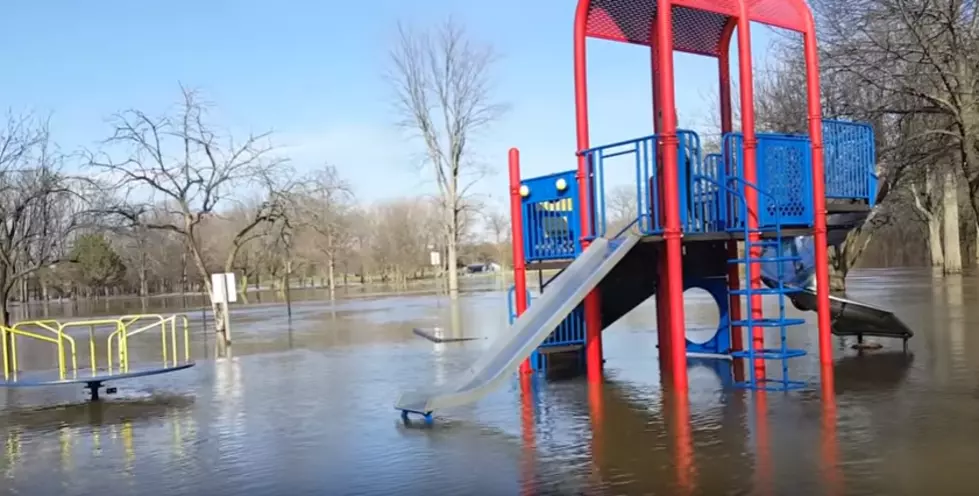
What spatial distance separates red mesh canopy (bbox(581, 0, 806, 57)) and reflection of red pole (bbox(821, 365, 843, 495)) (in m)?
5.06

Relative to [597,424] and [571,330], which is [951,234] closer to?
[571,330]

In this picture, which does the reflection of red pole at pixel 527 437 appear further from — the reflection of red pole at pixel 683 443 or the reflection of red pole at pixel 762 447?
the reflection of red pole at pixel 762 447

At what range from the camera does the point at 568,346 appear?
14406 millimetres

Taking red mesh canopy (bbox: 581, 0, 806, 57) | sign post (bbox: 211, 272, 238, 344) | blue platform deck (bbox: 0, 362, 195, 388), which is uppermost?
red mesh canopy (bbox: 581, 0, 806, 57)

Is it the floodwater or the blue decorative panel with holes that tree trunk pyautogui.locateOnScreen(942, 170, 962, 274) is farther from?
the blue decorative panel with holes

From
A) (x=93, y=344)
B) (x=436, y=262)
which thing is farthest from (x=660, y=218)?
(x=436, y=262)

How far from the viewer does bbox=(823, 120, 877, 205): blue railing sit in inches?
479

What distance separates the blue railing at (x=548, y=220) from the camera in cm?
1289

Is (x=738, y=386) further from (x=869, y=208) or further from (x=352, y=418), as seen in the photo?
(x=352, y=418)

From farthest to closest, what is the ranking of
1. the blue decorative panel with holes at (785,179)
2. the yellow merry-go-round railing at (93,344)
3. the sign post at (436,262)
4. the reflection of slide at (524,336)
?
1. the sign post at (436,262)
2. the yellow merry-go-round railing at (93,344)
3. the blue decorative panel with holes at (785,179)
4. the reflection of slide at (524,336)

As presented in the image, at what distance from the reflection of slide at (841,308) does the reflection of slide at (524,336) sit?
15.6ft

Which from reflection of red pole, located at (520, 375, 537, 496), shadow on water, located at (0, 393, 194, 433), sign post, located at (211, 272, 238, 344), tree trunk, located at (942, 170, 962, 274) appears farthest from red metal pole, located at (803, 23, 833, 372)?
tree trunk, located at (942, 170, 962, 274)

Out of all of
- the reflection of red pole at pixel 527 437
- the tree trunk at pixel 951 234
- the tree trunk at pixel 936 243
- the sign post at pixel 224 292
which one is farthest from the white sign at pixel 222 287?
the tree trunk at pixel 936 243

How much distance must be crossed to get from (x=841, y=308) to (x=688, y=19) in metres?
5.77
